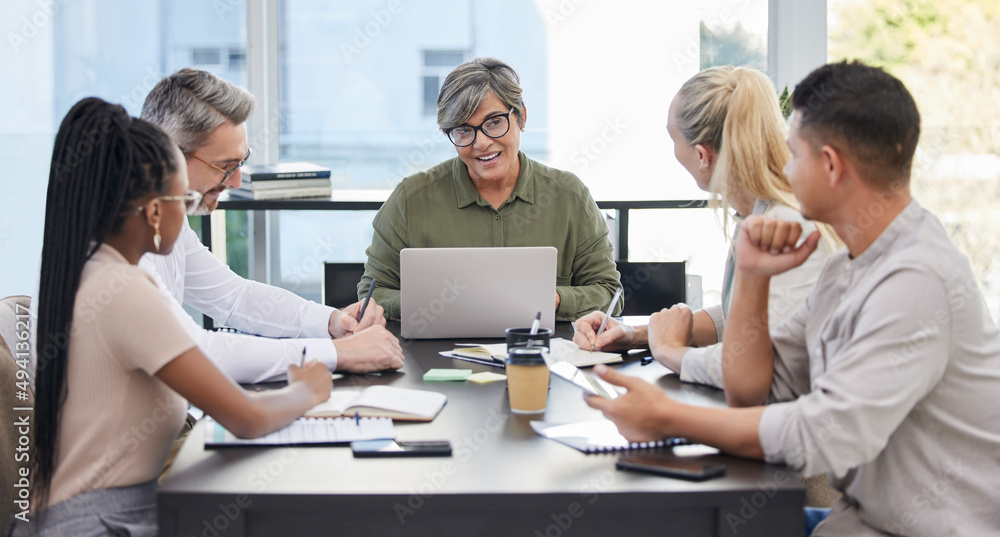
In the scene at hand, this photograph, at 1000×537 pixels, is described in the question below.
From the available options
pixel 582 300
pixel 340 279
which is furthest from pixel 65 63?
pixel 582 300

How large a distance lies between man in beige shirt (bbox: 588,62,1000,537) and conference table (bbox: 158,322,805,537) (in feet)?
0.18

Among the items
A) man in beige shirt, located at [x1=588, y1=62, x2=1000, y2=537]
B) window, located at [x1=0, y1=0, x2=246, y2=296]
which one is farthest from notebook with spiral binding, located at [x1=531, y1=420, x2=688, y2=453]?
window, located at [x1=0, y1=0, x2=246, y2=296]

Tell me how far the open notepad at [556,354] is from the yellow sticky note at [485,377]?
0.07 meters

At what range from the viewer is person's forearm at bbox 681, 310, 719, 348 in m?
2.01

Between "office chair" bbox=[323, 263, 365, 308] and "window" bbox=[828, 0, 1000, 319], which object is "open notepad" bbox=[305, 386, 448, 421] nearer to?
"office chair" bbox=[323, 263, 365, 308]

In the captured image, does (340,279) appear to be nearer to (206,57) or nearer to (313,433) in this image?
(313,433)

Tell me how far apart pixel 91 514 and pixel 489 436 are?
0.58 meters

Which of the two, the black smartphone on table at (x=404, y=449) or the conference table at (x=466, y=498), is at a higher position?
the black smartphone on table at (x=404, y=449)

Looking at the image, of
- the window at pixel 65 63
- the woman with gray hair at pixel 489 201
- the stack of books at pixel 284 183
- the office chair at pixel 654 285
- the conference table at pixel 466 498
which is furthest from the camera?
the window at pixel 65 63

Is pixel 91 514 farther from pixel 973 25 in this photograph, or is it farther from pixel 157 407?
pixel 973 25

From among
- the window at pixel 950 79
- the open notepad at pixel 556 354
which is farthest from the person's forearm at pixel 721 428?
the window at pixel 950 79

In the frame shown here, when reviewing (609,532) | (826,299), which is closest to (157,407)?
(609,532)

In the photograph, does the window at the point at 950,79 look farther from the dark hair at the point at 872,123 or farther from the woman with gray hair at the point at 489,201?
the dark hair at the point at 872,123

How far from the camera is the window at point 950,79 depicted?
3.82 m
